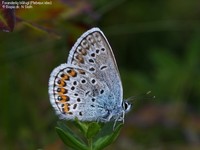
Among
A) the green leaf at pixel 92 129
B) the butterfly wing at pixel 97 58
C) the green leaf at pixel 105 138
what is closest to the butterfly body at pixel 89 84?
the butterfly wing at pixel 97 58

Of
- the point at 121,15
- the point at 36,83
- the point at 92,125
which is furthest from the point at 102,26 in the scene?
the point at 92,125

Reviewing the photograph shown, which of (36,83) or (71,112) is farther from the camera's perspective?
(36,83)

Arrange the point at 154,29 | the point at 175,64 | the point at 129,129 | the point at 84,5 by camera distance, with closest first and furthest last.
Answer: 1. the point at 84,5
2. the point at 129,129
3. the point at 175,64
4. the point at 154,29

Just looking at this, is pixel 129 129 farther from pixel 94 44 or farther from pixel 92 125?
pixel 92 125

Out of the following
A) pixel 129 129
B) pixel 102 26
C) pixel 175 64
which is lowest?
pixel 129 129

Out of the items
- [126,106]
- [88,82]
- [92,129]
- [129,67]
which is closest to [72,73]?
[88,82]

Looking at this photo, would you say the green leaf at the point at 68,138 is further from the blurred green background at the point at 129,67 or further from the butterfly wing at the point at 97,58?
the blurred green background at the point at 129,67

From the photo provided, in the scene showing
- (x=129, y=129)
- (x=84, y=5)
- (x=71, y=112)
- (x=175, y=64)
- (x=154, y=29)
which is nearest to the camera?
(x=71, y=112)
